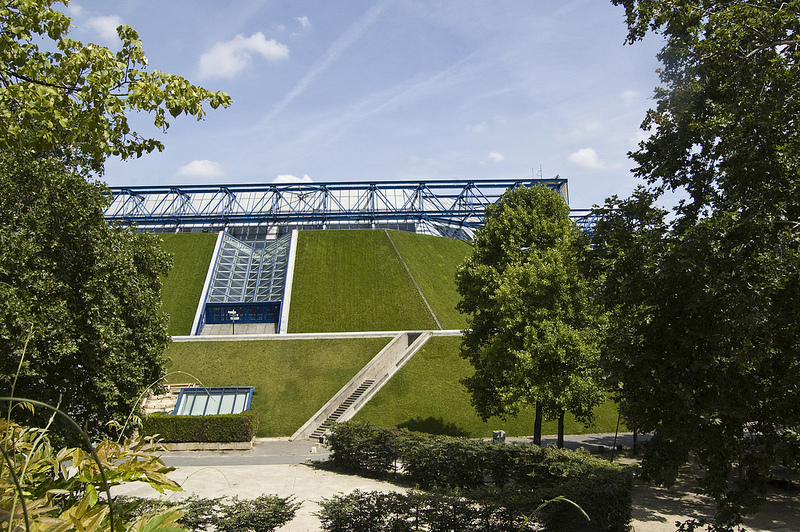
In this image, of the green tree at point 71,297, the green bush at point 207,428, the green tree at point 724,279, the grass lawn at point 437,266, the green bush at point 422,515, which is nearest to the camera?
the green tree at point 724,279

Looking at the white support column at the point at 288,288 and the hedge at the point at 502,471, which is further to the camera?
the white support column at the point at 288,288

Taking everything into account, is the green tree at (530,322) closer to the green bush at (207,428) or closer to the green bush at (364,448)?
the green bush at (364,448)

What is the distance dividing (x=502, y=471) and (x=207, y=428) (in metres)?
18.9

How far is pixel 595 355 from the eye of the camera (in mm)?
24250

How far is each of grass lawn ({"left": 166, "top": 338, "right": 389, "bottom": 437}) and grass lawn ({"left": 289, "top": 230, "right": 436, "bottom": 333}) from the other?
4.23 meters

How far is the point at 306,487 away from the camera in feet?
69.6

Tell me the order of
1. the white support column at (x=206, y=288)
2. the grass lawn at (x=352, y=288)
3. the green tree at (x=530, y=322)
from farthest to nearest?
1. the white support column at (x=206, y=288)
2. the grass lawn at (x=352, y=288)
3. the green tree at (x=530, y=322)

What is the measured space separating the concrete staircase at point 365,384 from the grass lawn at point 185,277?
50.8 feet

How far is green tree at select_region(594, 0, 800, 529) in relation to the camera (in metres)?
10.8

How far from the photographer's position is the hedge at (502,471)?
13.0m

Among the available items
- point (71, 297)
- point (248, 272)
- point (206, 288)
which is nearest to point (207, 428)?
point (71, 297)

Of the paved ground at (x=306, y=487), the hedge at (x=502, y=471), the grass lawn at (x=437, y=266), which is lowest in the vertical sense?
the paved ground at (x=306, y=487)

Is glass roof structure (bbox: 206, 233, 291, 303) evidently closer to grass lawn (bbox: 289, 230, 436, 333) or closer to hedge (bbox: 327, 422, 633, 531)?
grass lawn (bbox: 289, 230, 436, 333)

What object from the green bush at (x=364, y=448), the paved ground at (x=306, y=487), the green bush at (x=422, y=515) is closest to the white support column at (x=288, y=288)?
the paved ground at (x=306, y=487)
